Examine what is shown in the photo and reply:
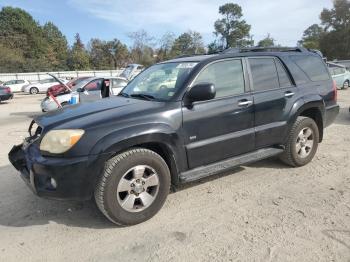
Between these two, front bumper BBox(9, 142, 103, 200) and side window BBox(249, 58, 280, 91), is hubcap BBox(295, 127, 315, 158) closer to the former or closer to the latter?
side window BBox(249, 58, 280, 91)

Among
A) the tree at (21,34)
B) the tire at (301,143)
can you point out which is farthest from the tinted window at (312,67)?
the tree at (21,34)

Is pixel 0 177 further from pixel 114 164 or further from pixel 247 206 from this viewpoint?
pixel 247 206

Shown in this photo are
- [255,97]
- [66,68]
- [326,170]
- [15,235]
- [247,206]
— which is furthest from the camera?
[66,68]

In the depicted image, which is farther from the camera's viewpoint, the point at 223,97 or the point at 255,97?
the point at 255,97

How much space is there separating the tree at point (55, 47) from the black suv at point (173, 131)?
54.4 m

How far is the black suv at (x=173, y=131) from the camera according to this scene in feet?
11.1

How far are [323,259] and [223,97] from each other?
2.12m

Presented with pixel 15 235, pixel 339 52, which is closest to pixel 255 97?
pixel 15 235

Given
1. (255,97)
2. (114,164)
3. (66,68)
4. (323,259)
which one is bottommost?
(323,259)

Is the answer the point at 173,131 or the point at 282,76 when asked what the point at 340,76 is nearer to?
the point at 282,76

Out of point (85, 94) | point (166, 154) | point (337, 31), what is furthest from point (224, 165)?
point (337, 31)

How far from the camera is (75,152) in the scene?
130 inches

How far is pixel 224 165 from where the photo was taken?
166 inches

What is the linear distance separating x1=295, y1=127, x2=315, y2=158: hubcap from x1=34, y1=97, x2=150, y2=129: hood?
2.53 metres
